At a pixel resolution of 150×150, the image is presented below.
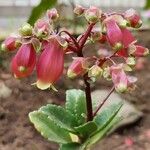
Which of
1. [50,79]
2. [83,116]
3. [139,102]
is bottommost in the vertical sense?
[139,102]

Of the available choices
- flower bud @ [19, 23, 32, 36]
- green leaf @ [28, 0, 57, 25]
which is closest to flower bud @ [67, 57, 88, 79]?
flower bud @ [19, 23, 32, 36]

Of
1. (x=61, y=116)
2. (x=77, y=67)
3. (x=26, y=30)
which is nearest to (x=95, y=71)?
(x=77, y=67)

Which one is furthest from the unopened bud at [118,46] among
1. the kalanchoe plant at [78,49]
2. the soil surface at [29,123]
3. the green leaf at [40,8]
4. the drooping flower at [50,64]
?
the soil surface at [29,123]

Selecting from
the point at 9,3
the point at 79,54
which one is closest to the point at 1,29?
the point at 9,3

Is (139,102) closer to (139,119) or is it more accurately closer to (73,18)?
(139,119)

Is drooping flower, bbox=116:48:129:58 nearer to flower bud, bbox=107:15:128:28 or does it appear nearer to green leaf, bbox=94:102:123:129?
flower bud, bbox=107:15:128:28

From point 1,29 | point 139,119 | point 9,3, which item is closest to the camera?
point 139,119
